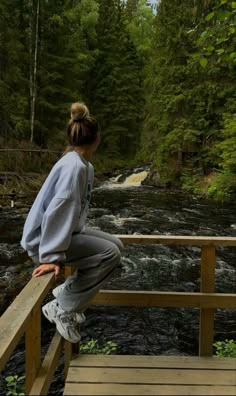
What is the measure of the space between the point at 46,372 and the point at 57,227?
2.47 ft

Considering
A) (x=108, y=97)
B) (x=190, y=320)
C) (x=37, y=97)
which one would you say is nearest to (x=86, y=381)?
(x=190, y=320)

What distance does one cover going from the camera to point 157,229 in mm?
10031

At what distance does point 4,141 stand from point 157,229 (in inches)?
423

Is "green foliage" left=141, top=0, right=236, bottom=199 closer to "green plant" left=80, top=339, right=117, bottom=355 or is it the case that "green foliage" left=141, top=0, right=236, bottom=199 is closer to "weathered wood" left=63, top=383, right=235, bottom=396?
"green plant" left=80, top=339, right=117, bottom=355

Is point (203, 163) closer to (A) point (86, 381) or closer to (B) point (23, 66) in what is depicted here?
(B) point (23, 66)

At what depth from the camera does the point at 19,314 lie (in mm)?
1686

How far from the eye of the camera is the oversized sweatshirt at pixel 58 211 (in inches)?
79.7

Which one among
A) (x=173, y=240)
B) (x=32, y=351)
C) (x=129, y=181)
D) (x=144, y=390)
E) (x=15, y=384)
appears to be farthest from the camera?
(x=129, y=181)

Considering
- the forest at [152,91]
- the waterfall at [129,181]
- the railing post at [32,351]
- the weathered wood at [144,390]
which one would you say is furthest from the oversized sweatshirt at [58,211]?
the waterfall at [129,181]

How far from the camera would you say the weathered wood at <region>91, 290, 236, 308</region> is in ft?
8.99

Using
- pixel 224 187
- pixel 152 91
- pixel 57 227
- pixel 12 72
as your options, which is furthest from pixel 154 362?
pixel 12 72

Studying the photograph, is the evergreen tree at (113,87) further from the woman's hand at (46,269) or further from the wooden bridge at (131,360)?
the woman's hand at (46,269)

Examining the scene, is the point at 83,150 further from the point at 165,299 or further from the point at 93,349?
the point at 93,349

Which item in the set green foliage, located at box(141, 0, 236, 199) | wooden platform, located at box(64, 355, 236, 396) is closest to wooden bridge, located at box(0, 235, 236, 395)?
wooden platform, located at box(64, 355, 236, 396)
